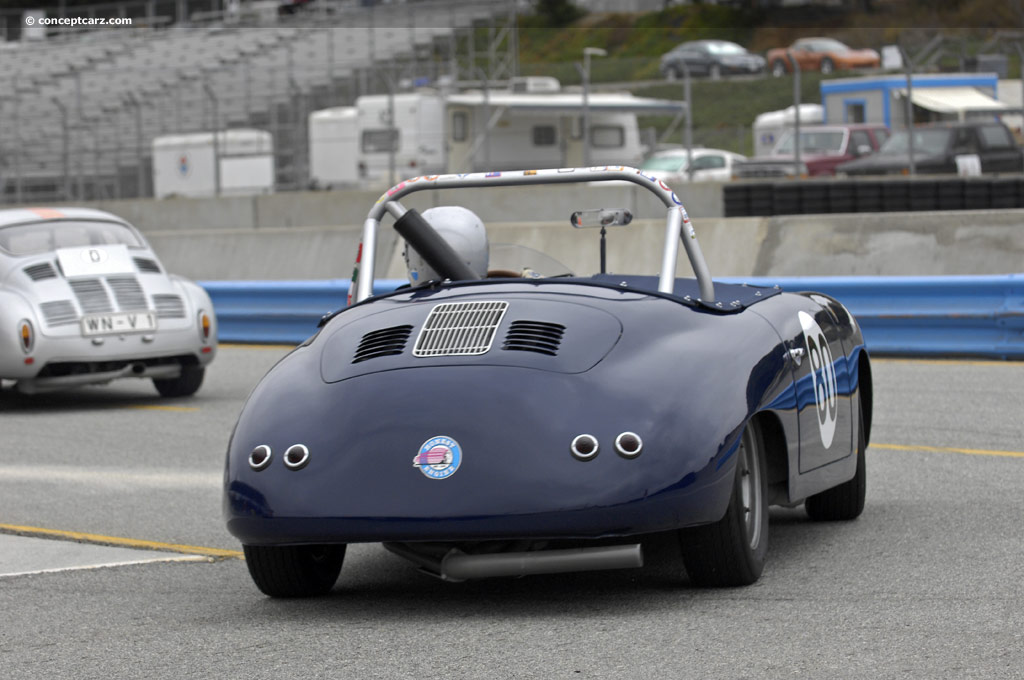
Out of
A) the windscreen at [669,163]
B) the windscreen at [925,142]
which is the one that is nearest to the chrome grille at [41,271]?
the windscreen at [925,142]

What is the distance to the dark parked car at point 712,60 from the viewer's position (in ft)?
178

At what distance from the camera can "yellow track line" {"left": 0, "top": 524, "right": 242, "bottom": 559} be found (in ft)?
22.4

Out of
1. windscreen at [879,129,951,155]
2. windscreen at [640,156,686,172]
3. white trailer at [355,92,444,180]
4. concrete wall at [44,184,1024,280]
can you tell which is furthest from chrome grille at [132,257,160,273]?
windscreen at [640,156,686,172]

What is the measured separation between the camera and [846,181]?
19.6 meters

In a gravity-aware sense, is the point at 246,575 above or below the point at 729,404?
below

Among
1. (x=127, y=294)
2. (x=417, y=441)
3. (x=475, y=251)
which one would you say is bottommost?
(x=127, y=294)

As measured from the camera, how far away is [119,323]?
12766 mm

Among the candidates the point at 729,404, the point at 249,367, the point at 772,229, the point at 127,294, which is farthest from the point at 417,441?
the point at 772,229

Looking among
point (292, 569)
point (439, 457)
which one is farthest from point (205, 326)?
point (439, 457)

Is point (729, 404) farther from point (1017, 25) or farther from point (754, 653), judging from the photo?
point (1017, 25)

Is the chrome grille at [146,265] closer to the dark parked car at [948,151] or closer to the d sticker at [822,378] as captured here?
the d sticker at [822,378]

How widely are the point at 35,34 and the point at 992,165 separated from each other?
34248 mm

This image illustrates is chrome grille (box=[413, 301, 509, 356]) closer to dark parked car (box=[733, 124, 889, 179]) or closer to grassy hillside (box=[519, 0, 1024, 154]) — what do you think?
dark parked car (box=[733, 124, 889, 179])

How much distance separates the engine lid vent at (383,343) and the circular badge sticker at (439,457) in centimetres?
45
